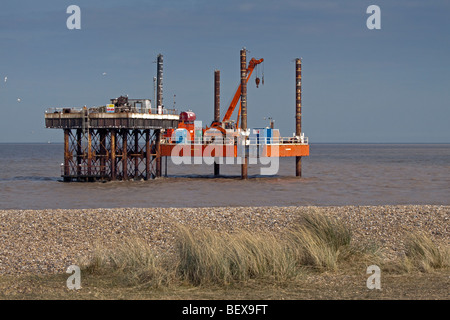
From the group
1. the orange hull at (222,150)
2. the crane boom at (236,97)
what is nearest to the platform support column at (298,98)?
the orange hull at (222,150)

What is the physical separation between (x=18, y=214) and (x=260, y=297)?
1541cm

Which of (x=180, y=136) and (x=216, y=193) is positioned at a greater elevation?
(x=180, y=136)

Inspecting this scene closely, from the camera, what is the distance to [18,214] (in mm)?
22734

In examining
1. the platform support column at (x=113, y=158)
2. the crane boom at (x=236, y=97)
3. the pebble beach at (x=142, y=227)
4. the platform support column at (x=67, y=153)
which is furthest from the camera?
the crane boom at (x=236, y=97)

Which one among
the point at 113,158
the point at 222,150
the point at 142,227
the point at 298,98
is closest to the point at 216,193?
the point at 222,150

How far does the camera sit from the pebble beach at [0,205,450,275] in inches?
591

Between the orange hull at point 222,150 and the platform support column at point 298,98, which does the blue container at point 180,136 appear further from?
the platform support column at point 298,98

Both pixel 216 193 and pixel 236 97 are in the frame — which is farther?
pixel 236 97

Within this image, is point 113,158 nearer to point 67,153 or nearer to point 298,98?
point 67,153

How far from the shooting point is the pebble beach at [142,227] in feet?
49.2

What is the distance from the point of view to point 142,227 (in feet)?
63.2

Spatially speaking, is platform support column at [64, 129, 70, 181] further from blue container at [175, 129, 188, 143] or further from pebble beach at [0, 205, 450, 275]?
pebble beach at [0, 205, 450, 275]

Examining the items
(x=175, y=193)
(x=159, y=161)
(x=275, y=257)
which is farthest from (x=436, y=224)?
(x=159, y=161)

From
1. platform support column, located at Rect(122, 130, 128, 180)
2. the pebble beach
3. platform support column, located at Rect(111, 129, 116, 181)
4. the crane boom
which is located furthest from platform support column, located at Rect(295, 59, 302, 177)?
the pebble beach
